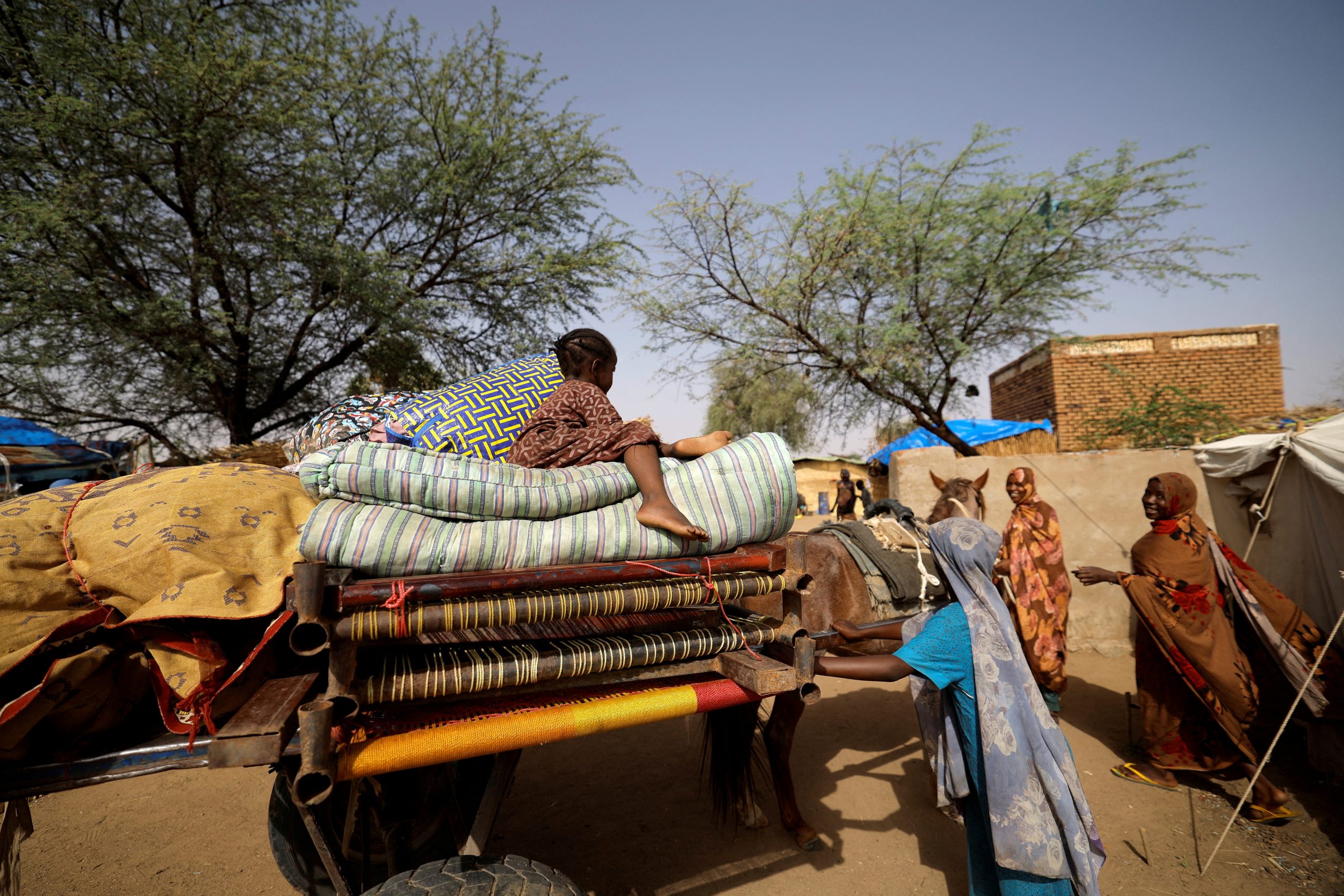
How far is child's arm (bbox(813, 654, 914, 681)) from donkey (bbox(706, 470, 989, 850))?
55 centimetres

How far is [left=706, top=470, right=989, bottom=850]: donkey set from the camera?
3445mm

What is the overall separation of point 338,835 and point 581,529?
1906mm

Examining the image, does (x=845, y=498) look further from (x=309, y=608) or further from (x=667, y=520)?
(x=309, y=608)

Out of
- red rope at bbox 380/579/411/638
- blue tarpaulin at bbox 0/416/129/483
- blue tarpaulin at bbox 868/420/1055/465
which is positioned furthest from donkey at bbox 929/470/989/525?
blue tarpaulin at bbox 0/416/129/483

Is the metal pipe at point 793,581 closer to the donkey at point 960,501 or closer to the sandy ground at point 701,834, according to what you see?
the sandy ground at point 701,834

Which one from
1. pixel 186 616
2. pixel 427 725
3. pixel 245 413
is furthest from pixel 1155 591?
pixel 245 413

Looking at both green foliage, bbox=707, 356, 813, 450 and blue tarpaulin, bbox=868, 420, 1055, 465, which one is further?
green foliage, bbox=707, 356, 813, 450

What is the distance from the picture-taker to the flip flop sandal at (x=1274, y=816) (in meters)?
3.59

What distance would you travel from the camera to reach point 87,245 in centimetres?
717

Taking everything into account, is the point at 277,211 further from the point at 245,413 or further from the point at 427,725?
the point at 427,725

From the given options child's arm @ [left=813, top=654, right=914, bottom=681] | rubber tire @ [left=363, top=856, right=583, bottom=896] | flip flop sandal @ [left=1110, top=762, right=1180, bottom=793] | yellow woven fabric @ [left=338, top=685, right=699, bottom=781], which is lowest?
flip flop sandal @ [left=1110, top=762, right=1180, bottom=793]

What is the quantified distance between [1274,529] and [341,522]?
6875 millimetres

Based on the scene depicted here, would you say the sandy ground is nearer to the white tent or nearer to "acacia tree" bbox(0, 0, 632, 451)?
the white tent

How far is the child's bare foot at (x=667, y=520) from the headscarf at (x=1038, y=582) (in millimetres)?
4007
